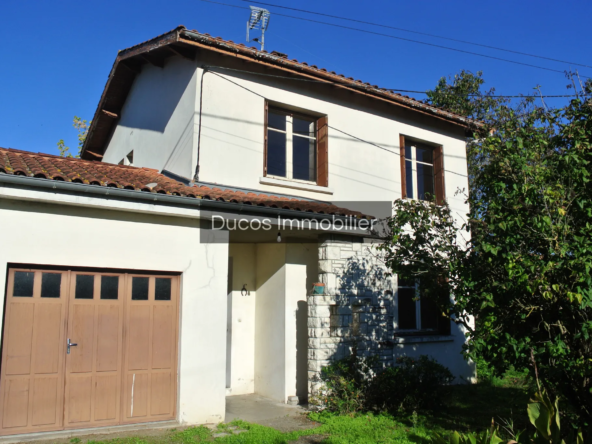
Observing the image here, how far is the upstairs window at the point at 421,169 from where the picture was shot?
38.9 ft

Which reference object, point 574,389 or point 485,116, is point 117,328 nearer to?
point 574,389

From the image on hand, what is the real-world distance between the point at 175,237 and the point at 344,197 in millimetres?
4243

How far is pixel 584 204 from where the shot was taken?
5172 mm

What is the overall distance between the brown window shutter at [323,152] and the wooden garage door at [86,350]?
4.14 m

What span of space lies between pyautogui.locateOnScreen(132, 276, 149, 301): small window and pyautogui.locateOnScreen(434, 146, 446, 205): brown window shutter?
7.61 m

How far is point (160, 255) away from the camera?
7254 mm

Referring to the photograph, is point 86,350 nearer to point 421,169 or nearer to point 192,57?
point 192,57

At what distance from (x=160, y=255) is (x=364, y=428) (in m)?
3.88

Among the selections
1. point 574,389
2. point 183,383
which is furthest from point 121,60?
point 574,389

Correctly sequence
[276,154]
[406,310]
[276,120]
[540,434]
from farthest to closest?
[406,310] < [276,120] < [276,154] < [540,434]

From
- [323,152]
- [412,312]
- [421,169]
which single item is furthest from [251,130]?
[412,312]

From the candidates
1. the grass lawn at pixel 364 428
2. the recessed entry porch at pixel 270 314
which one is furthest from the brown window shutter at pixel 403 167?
the grass lawn at pixel 364 428

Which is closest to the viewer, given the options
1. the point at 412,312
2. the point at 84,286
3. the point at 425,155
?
the point at 84,286

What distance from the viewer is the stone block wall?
862cm
